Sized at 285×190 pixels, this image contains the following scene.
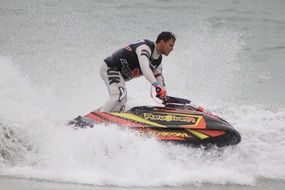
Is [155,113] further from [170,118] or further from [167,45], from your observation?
[167,45]

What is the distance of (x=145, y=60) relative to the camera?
9.20m

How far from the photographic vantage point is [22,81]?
10.6 meters

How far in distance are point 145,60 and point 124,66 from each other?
48 centimetres

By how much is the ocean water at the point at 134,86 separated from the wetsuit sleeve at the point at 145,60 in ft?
2.93

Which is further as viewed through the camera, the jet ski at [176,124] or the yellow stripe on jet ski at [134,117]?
the yellow stripe on jet ski at [134,117]

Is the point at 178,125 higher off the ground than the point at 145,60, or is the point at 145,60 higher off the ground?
the point at 145,60

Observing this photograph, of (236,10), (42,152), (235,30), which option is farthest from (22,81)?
(236,10)

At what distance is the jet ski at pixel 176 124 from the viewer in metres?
8.60

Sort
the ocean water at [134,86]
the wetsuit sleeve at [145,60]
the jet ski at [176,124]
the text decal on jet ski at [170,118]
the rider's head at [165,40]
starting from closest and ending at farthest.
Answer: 1. the ocean water at [134,86]
2. the jet ski at [176,124]
3. the text decal on jet ski at [170,118]
4. the wetsuit sleeve at [145,60]
5. the rider's head at [165,40]

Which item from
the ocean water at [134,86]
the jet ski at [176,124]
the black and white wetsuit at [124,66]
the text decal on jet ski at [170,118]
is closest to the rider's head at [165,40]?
the black and white wetsuit at [124,66]

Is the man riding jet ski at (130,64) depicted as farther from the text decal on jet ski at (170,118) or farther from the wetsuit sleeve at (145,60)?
the text decal on jet ski at (170,118)

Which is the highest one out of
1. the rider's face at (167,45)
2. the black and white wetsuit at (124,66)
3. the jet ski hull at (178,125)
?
the rider's face at (167,45)

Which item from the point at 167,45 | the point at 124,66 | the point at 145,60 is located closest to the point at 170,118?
the point at 145,60

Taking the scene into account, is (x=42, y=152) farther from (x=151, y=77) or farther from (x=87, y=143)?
(x=151, y=77)
